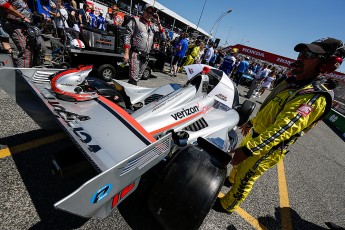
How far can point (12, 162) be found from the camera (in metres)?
2.08

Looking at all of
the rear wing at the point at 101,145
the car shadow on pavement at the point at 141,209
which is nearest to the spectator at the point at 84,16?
the rear wing at the point at 101,145

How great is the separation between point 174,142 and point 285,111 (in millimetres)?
1124

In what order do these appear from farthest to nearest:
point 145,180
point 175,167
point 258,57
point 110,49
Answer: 1. point 258,57
2. point 110,49
3. point 145,180
4. point 175,167

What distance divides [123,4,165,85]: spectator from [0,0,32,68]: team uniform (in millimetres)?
2302

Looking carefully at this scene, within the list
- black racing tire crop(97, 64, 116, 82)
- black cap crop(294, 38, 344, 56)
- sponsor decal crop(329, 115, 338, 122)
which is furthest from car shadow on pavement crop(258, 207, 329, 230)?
sponsor decal crop(329, 115, 338, 122)

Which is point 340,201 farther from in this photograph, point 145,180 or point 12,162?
point 12,162

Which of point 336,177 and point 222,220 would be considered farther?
point 336,177

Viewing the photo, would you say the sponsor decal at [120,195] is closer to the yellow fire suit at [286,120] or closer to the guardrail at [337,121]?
the yellow fire suit at [286,120]

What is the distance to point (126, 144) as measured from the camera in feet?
5.01

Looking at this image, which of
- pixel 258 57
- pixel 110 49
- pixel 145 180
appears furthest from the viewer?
pixel 258 57

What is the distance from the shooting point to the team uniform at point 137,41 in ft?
13.0

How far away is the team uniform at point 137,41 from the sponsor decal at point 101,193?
11.2ft

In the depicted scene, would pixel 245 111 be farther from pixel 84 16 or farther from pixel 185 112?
pixel 84 16

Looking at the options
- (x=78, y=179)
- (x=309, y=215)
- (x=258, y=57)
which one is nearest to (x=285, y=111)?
(x=309, y=215)
